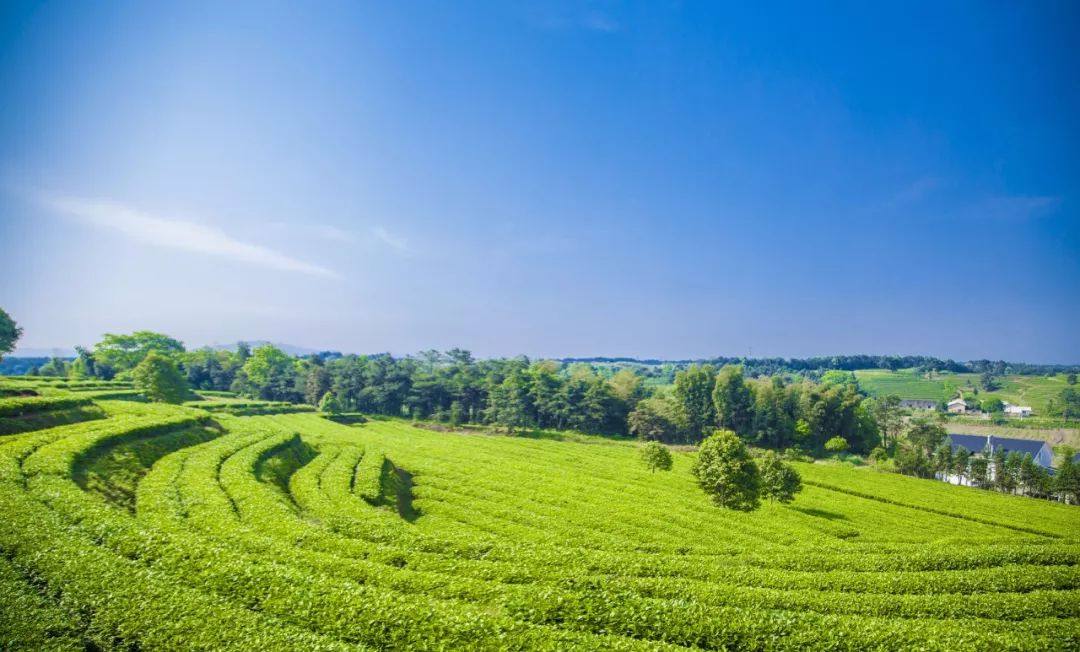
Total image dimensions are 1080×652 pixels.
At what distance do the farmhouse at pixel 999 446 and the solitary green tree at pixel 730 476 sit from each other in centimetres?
5779

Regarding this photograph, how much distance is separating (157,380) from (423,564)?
67.5 meters

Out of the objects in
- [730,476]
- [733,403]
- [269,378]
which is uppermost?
[269,378]

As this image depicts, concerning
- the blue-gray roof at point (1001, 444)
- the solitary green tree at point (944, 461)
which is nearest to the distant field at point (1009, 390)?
the blue-gray roof at point (1001, 444)

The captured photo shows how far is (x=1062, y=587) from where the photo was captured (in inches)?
806

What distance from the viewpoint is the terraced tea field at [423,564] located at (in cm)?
1159

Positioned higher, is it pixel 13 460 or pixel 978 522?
pixel 13 460

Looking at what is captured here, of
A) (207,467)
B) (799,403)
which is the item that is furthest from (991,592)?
(799,403)

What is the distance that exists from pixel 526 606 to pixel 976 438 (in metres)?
122

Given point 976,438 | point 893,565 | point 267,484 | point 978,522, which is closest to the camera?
point 893,565

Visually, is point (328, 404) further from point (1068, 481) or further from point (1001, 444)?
point (1001, 444)

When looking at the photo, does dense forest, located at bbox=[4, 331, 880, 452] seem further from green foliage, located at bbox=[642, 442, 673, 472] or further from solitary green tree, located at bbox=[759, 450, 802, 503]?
solitary green tree, located at bbox=[759, 450, 802, 503]

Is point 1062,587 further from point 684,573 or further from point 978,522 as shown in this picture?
point 978,522

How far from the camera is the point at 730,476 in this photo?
36.8 m

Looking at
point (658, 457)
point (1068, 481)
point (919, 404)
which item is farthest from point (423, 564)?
point (919, 404)
